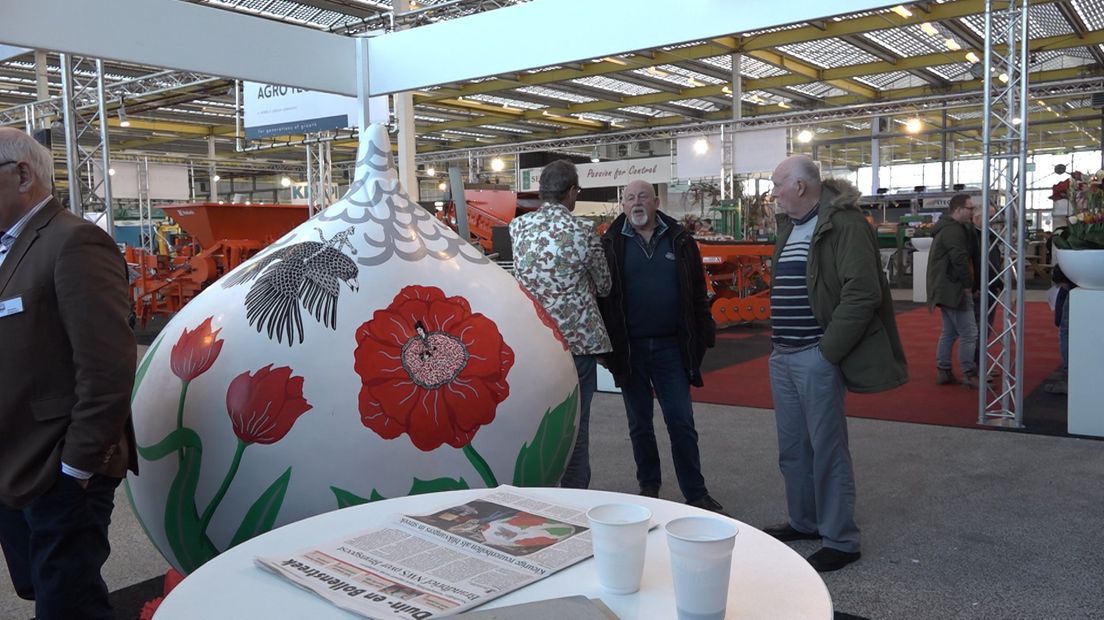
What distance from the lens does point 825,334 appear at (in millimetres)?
2660

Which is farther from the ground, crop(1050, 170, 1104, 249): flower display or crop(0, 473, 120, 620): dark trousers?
crop(1050, 170, 1104, 249): flower display

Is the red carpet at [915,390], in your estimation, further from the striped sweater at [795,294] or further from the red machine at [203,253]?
the red machine at [203,253]

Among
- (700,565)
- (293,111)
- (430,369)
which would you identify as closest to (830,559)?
(430,369)

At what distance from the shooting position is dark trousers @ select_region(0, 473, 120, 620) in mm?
1628

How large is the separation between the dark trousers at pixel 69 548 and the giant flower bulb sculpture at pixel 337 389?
0.16m

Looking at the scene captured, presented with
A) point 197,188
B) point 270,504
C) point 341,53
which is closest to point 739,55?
point 341,53

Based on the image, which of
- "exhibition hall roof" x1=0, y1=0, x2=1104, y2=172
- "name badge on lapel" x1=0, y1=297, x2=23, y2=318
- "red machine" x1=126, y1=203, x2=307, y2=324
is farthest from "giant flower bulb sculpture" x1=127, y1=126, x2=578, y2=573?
"red machine" x1=126, y1=203, x2=307, y2=324

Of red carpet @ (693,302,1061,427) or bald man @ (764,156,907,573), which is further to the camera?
red carpet @ (693,302,1061,427)

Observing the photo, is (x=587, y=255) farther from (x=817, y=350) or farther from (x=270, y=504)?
(x=270, y=504)

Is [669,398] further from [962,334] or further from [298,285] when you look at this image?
[962,334]

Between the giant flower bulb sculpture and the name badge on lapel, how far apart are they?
0.32 m

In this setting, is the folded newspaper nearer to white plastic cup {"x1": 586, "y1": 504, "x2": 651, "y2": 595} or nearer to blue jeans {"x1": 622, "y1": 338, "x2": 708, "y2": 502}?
white plastic cup {"x1": 586, "y1": 504, "x2": 651, "y2": 595}

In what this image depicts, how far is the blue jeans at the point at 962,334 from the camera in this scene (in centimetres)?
592

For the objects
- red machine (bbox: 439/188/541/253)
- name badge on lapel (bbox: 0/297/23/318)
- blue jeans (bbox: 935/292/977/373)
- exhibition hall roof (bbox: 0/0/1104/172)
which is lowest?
blue jeans (bbox: 935/292/977/373)
